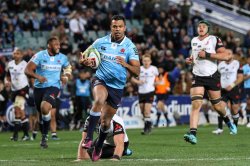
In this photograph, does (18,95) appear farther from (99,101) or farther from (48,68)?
(99,101)

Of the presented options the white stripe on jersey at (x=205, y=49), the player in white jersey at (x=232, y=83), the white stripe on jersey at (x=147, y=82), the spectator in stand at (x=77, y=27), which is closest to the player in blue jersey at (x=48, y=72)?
the white stripe on jersey at (x=205, y=49)

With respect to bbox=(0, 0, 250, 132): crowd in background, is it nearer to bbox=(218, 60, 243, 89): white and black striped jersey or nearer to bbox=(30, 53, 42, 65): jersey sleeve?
bbox=(218, 60, 243, 89): white and black striped jersey

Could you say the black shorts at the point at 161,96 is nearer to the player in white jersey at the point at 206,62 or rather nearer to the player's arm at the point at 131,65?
the player in white jersey at the point at 206,62

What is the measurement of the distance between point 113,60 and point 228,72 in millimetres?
11640

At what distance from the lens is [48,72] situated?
19.3 meters

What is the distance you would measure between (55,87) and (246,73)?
9.93 meters

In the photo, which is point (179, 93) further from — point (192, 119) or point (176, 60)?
point (192, 119)

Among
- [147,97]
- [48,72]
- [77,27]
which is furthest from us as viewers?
[77,27]

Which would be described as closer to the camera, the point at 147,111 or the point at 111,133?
the point at 111,133

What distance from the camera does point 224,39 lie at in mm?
37156

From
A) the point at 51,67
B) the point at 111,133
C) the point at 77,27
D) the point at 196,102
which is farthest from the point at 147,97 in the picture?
the point at 111,133

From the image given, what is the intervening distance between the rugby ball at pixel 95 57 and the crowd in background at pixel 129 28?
1741 cm

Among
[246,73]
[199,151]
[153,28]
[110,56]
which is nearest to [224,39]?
[153,28]

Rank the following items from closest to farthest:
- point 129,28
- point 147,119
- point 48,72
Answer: point 48,72, point 147,119, point 129,28
